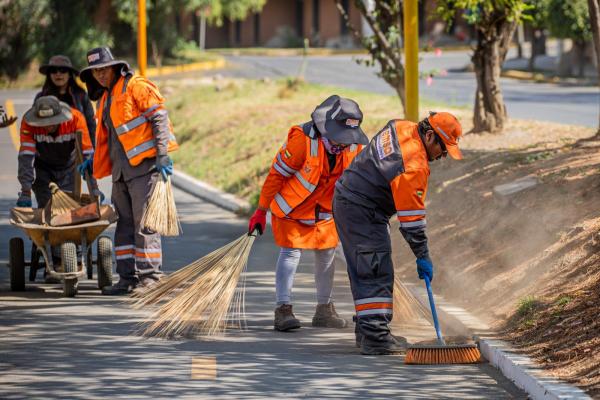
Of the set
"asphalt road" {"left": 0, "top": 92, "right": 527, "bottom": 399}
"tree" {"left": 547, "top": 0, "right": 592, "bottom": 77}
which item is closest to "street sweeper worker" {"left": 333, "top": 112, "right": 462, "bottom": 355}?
"asphalt road" {"left": 0, "top": 92, "right": 527, "bottom": 399}

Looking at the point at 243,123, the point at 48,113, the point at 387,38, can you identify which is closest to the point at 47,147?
the point at 48,113

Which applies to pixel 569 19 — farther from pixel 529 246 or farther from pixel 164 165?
pixel 164 165

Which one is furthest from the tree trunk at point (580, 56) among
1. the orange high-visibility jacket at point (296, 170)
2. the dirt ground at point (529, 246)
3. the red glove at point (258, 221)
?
the red glove at point (258, 221)

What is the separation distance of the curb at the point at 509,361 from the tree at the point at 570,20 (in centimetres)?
2827

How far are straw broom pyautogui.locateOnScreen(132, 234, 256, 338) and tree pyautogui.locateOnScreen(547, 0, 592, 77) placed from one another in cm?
2883

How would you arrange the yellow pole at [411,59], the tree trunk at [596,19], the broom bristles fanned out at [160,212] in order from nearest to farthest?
the broom bristles fanned out at [160,212]
the tree trunk at [596,19]
the yellow pole at [411,59]

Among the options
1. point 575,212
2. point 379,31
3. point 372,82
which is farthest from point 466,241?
point 372,82

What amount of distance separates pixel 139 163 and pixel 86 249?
3.42 feet

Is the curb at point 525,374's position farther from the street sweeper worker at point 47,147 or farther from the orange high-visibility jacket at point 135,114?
the street sweeper worker at point 47,147

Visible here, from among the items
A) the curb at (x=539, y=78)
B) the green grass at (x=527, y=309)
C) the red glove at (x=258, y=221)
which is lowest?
the green grass at (x=527, y=309)

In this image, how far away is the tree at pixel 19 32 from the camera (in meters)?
43.8

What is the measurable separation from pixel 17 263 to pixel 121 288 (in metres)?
0.90

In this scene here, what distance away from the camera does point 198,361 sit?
323 inches

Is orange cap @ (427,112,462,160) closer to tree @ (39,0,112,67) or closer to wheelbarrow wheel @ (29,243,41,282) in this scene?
wheelbarrow wheel @ (29,243,41,282)
